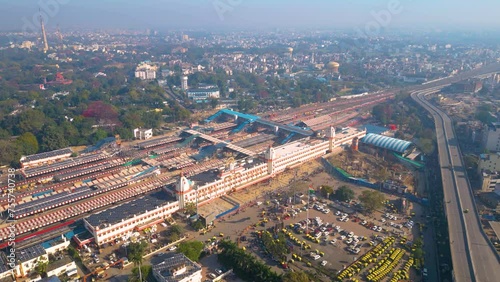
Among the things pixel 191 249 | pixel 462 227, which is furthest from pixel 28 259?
pixel 462 227

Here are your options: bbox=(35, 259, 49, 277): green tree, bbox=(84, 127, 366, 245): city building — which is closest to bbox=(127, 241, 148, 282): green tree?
bbox=(84, 127, 366, 245): city building

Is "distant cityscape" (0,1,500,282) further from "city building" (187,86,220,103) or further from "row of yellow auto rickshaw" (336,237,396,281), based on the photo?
"city building" (187,86,220,103)

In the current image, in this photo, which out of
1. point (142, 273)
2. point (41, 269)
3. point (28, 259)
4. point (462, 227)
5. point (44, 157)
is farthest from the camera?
point (44, 157)

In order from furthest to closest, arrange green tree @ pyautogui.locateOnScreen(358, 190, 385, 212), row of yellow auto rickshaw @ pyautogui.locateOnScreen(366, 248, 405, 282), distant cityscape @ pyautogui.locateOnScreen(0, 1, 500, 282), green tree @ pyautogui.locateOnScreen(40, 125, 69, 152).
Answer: green tree @ pyautogui.locateOnScreen(40, 125, 69, 152) → green tree @ pyautogui.locateOnScreen(358, 190, 385, 212) → distant cityscape @ pyautogui.locateOnScreen(0, 1, 500, 282) → row of yellow auto rickshaw @ pyautogui.locateOnScreen(366, 248, 405, 282)

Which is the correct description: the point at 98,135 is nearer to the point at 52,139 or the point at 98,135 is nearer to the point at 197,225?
the point at 52,139

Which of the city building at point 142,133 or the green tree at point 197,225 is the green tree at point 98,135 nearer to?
the city building at point 142,133

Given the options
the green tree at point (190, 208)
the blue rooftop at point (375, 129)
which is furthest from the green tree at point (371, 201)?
the blue rooftop at point (375, 129)
